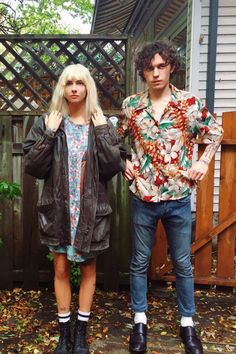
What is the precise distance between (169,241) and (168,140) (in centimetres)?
69

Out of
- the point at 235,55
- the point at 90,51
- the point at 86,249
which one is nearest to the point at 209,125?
the point at 86,249

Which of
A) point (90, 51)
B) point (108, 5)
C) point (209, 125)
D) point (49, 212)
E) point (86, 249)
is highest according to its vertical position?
point (108, 5)

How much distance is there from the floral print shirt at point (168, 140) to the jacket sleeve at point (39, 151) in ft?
1.87

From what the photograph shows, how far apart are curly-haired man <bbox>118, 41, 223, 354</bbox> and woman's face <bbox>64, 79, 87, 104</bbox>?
14.4 inches

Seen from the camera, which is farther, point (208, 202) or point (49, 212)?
point (208, 202)

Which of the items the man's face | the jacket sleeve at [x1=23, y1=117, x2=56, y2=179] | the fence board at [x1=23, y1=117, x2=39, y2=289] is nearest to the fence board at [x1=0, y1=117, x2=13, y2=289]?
the fence board at [x1=23, y1=117, x2=39, y2=289]

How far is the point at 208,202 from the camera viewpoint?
3463mm

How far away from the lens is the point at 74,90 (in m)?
2.32

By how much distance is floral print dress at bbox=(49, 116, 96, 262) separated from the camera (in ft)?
7.86

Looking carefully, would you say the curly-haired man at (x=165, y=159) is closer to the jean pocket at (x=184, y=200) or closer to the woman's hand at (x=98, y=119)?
the jean pocket at (x=184, y=200)

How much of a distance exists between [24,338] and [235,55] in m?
4.38

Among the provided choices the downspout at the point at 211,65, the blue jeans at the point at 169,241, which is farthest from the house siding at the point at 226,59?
the blue jeans at the point at 169,241

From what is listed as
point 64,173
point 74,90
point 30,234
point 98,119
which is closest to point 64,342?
point 64,173

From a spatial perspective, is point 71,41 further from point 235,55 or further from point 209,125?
point 235,55
